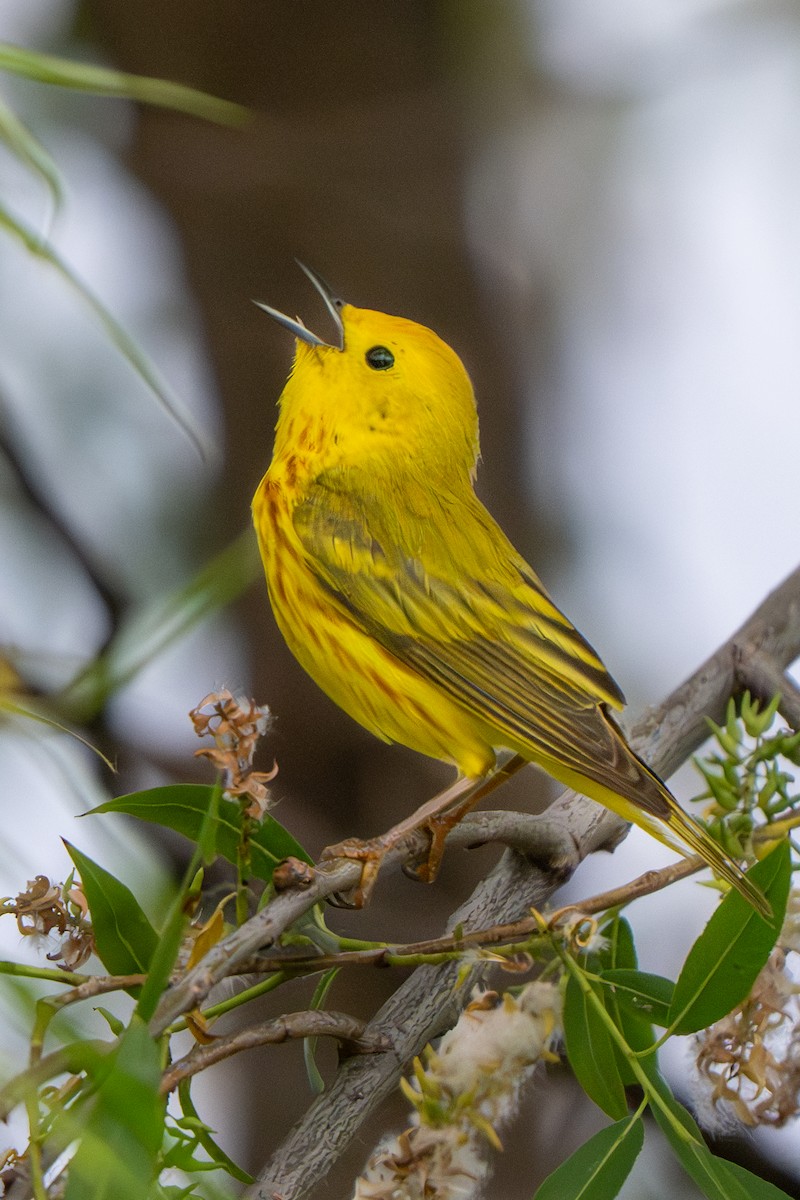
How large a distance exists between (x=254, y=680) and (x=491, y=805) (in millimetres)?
169

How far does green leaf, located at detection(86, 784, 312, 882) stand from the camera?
0.38 meters

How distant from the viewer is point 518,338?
924 mm

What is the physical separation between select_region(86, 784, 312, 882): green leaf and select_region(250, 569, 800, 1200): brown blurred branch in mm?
75

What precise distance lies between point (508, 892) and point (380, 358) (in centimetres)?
23

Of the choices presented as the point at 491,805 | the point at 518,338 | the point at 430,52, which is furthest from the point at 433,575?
the point at 430,52

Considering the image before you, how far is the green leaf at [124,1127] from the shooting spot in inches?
10.1

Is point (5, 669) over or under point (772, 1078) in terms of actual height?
under

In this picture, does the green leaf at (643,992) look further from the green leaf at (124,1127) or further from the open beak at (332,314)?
the open beak at (332,314)

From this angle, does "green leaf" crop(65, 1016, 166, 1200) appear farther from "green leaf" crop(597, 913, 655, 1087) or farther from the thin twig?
"green leaf" crop(597, 913, 655, 1087)

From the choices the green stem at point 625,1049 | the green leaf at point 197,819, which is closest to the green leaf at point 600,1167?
the green stem at point 625,1049

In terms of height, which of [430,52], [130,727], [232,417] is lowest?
[130,727]

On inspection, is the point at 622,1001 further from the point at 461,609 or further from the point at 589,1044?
the point at 461,609

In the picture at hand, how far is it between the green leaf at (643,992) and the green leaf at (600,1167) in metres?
0.03

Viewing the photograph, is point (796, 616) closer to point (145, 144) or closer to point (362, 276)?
point (362, 276)
